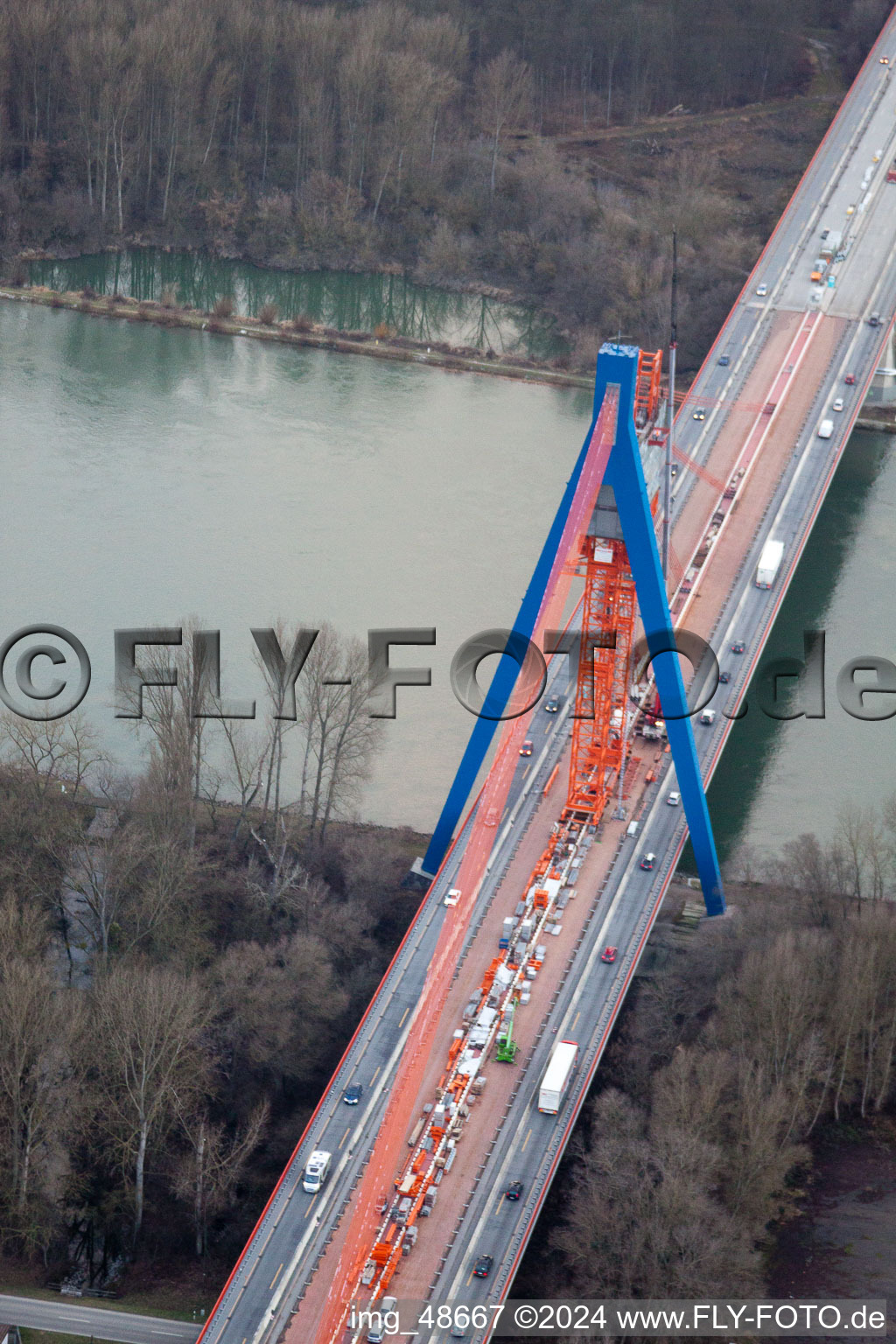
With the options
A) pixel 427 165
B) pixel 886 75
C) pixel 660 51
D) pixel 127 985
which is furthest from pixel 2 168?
pixel 127 985

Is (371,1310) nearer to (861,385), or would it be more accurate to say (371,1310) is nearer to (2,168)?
(861,385)

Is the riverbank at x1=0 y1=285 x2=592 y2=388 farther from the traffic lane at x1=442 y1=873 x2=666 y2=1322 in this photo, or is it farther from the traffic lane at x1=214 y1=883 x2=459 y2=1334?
the traffic lane at x1=214 y1=883 x2=459 y2=1334

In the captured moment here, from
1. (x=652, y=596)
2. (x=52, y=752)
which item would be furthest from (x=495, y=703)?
(x=52, y=752)

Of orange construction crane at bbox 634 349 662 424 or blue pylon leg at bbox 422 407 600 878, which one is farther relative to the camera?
orange construction crane at bbox 634 349 662 424

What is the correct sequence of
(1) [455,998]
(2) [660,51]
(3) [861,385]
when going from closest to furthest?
(1) [455,998], (3) [861,385], (2) [660,51]

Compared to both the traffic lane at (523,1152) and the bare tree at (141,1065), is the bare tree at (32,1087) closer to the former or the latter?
the bare tree at (141,1065)

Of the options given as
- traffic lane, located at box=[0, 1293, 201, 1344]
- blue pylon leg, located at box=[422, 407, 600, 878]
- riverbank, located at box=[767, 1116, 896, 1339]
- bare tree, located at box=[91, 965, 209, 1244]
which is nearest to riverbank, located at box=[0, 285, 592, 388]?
blue pylon leg, located at box=[422, 407, 600, 878]
